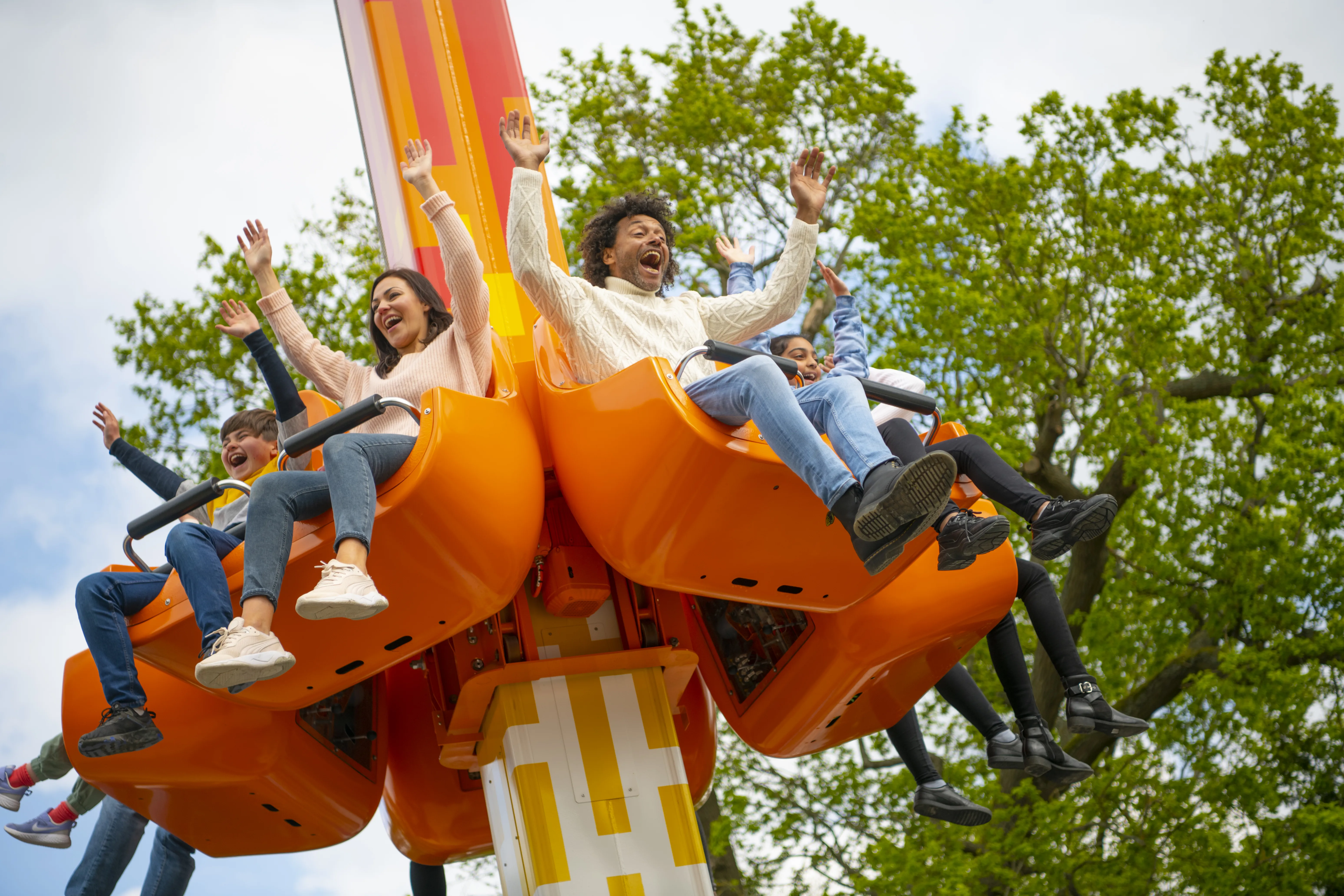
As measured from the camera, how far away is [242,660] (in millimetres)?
3352

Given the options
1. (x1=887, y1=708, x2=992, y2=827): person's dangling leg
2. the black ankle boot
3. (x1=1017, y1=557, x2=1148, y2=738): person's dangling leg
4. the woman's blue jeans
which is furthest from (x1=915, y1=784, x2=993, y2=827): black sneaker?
the woman's blue jeans

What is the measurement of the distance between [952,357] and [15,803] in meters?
7.51

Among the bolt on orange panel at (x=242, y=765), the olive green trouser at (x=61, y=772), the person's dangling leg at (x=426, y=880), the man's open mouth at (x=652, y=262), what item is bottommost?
the person's dangling leg at (x=426, y=880)

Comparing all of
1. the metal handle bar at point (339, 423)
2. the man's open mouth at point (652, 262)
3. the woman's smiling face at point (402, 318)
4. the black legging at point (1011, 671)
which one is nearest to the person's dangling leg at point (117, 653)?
Result: the metal handle bar at point (339, 423)

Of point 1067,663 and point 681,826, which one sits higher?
point 1067,663

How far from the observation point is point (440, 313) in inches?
183

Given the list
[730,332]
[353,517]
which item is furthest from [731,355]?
[353,517]

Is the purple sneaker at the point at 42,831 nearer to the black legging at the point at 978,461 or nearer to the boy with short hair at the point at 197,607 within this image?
the boy with short hair at the point at 197,607

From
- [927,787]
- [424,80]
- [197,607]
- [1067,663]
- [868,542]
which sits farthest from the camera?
[424,80]

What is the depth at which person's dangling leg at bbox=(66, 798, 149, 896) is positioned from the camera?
523cm

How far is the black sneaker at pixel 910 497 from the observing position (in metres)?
3.25

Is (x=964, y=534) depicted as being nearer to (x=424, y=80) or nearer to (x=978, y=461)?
(x=978, y=461)

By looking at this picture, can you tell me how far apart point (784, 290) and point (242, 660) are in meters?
2.45

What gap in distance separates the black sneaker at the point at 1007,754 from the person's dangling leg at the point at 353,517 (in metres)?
2.39
